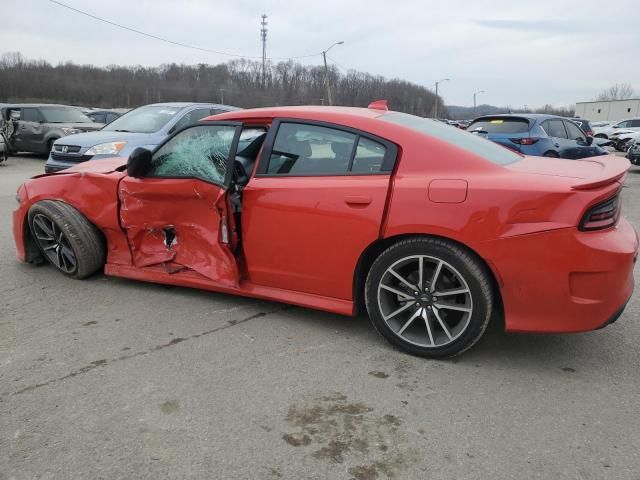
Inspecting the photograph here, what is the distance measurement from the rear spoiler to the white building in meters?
75.0

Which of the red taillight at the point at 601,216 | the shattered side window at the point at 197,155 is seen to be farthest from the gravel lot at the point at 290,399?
the shattered side window at the point at 197,155

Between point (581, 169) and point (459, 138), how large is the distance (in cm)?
78

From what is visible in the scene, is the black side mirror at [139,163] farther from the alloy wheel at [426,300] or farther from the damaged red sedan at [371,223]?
the alloy wheel at [426,300]

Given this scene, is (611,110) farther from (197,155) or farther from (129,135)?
(197,155)

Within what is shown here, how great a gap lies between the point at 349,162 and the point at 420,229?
668mm

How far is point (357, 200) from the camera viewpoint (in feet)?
10.3

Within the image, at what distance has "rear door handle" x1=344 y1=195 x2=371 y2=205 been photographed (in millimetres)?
3119

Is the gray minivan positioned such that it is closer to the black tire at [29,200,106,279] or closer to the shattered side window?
the black tire at [29,200,106,279]

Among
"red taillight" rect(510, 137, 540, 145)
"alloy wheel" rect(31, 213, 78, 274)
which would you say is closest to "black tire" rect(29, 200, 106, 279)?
"alloy wheel" rect(31, 213, 78, 274)

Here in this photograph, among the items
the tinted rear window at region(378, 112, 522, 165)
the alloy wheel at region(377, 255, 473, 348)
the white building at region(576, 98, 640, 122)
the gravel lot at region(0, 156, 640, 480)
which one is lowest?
the gravel lot at region(0, 156, 640, 480)

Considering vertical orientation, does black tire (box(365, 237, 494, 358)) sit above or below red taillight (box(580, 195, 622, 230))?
below

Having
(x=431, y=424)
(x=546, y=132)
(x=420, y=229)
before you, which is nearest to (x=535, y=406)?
(x=431, y=424)

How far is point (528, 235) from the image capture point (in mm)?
2742

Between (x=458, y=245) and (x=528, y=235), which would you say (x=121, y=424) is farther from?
(x=528, y=235)
